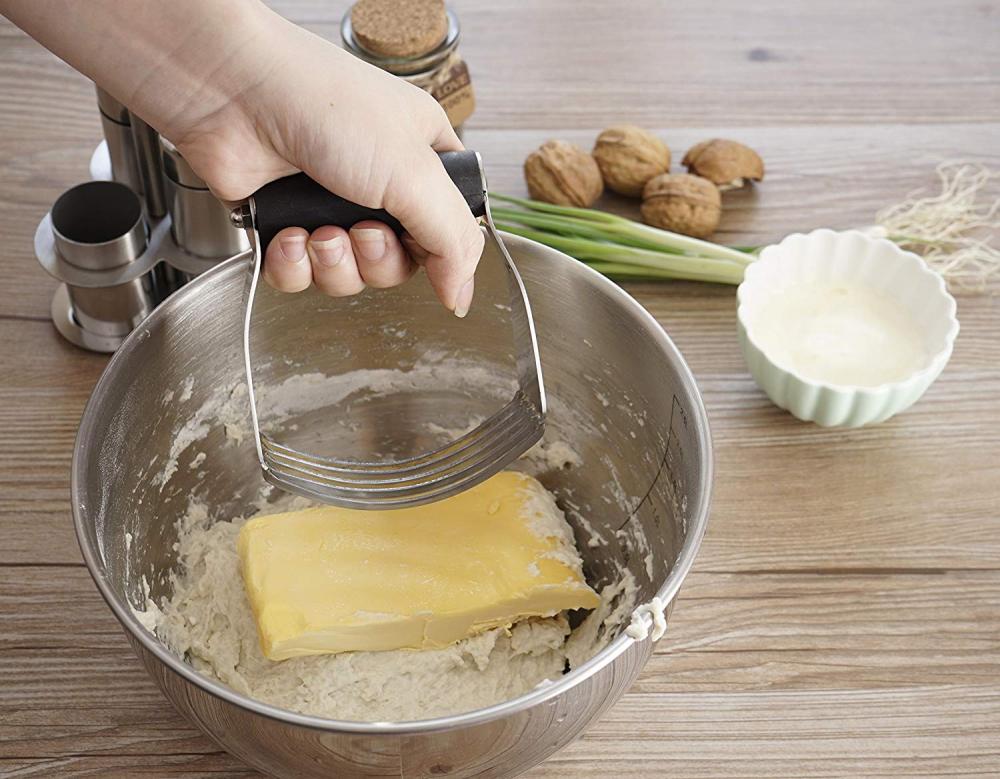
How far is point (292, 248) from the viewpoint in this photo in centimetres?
88

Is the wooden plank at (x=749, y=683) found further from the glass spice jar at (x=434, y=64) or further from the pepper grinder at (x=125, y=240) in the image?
the glass spice jar at (x=434, y=64)

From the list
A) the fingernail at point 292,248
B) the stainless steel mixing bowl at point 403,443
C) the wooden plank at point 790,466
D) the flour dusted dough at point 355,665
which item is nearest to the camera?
the stainless steel mixing bowl at point 403,443

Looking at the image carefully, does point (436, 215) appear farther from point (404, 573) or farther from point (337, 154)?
point (404, 573)

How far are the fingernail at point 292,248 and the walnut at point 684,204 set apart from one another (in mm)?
601

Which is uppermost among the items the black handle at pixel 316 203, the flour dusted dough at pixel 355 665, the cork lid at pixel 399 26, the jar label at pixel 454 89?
the black handle at pixel 316 203

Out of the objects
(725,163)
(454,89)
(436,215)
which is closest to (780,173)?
(725,163)

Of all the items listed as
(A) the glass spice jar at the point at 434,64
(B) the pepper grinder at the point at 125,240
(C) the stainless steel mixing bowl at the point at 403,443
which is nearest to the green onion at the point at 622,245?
(A) the glass spice jar at the point at 434,64

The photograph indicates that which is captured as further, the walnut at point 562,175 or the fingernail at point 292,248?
the walnut at point 562,175

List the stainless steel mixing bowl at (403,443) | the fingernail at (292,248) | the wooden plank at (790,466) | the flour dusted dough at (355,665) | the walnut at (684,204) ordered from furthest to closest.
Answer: the walnut at (684,204) → the wooden plank at (790,466) → the flour dusted dough at (355,665) → the fingernail at (292,248) → the stainless steel mixing bowl at (403,443)

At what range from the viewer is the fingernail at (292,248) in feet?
2.89

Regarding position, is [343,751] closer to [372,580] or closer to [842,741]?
[372,580]

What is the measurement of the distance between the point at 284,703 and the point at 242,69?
0.52 meters

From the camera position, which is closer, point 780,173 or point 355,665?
point 355,665

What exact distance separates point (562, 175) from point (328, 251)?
0.54 metres
